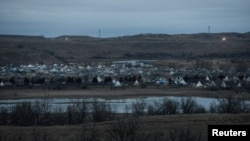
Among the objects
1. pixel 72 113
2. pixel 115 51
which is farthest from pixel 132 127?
pixel 115 51

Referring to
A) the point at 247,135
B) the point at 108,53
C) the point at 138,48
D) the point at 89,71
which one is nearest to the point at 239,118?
the point at 247,135

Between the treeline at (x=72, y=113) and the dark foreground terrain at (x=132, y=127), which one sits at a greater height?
the dark foreground terrain at (x=132, y=127)

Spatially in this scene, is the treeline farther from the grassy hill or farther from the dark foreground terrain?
the grassy hill

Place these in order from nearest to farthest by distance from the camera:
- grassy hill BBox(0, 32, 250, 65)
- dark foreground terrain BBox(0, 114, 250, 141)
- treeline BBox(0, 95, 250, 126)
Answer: dark foreground terrain BBox(0, 114, 250, 141) < treeline BBox(0, 95, 250, 126) < grassy hill BBox(0, 32, 250, 65)

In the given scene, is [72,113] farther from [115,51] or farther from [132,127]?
[115,51]

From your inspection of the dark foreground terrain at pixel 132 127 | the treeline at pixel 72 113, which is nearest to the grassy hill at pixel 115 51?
the treeline at pixel 72 113

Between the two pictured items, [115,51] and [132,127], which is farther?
[115,51]

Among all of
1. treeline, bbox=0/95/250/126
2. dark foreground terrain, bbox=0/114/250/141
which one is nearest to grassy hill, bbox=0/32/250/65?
treeline, bbox=0/95/250/126

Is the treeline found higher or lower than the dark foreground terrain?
lower

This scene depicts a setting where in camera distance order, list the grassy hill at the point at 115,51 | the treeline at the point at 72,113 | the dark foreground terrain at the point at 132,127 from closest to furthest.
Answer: the dark foreground terrain at the point at 132,127 < the treeline at the point at 72,113 < the grassy hill at the point at 115,51

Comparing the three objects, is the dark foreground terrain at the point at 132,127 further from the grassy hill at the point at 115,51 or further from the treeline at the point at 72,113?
the grassy hill at the point at 115,51

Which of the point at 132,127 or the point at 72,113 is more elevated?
the point at 132,127

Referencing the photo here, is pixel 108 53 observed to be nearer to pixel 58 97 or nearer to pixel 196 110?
pixel 58 97
